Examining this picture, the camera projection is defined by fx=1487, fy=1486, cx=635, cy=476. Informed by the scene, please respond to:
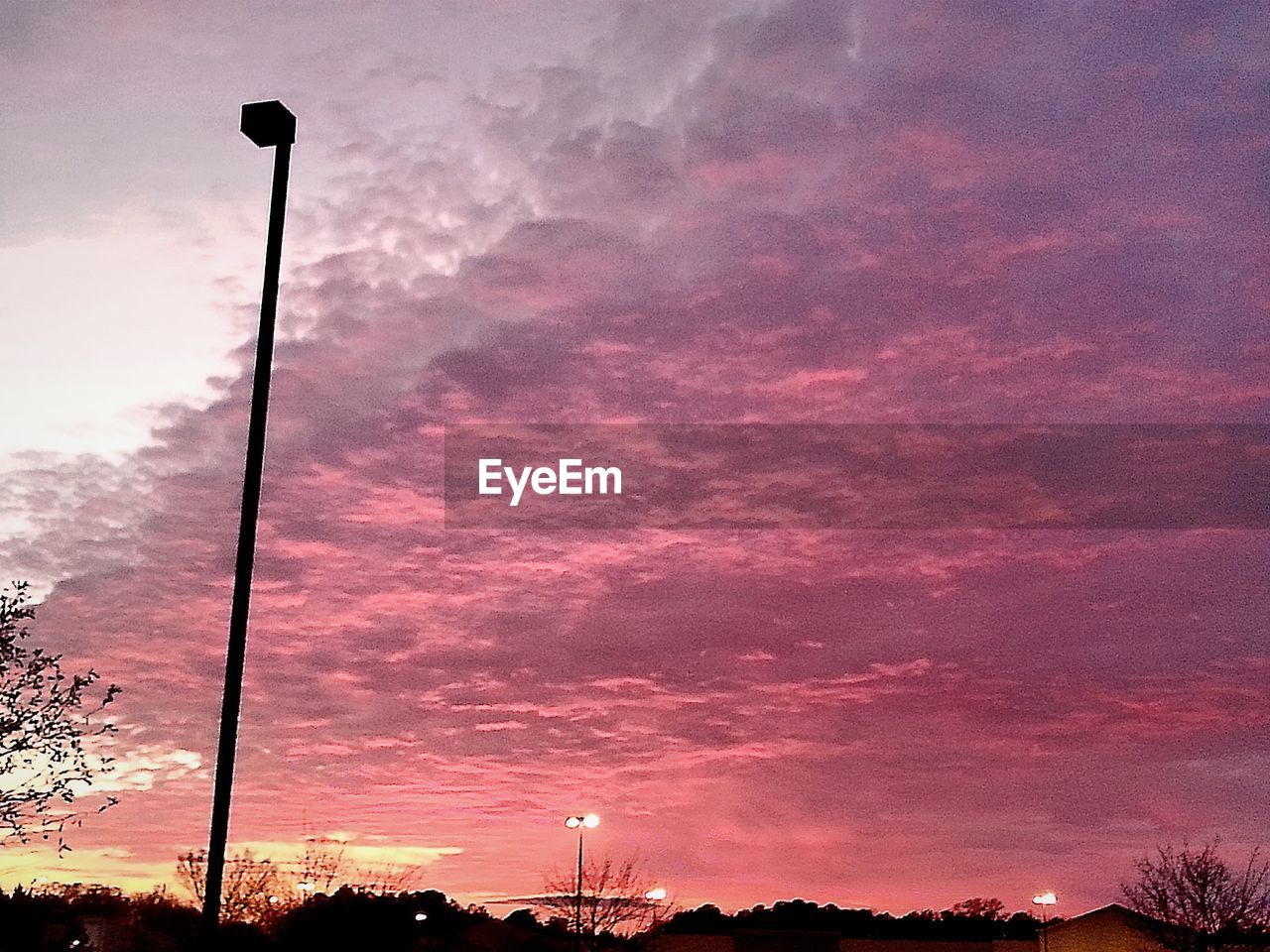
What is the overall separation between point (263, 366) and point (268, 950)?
56.2 metres

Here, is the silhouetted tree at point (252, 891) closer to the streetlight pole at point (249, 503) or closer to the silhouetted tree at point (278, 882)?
the silhouetted tree at point (278, 882)

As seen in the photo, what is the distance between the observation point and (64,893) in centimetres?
8088

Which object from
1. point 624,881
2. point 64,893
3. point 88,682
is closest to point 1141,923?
point 624,881

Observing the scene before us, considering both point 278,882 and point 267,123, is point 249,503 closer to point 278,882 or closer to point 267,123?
point 267,123

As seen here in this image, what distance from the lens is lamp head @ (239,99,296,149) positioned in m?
11.8

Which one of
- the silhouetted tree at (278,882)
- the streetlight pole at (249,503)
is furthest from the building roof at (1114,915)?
the streetlight pole at (249,503)

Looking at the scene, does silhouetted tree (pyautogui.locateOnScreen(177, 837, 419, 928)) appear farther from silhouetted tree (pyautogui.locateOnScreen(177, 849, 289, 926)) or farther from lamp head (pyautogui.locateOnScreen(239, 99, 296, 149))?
lamp head (pyautogui.locateOnScreen(239, 99, 296, 149))

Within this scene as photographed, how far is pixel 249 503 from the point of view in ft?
36.4

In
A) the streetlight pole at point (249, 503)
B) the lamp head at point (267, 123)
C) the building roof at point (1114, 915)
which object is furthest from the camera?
the building roof at point (1114, 915)

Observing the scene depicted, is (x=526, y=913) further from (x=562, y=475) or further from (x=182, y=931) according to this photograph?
(x=562, y=475)

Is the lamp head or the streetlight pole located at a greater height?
the lamp head

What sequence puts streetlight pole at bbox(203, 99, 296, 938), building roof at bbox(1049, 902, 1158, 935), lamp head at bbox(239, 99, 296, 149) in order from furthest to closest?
building roof at bbox(1049, 902, 1158, 935)
lamp head at bbox(239, 99, 296, 149)
streetlight pole at bbox(203, 99, 296, 938)

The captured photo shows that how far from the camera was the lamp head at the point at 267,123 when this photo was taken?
1177 centimetres

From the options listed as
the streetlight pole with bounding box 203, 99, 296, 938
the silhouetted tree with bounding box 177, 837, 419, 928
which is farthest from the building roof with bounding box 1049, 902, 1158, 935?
the streetlight pole with bounding box 203, 99, 296, 938
